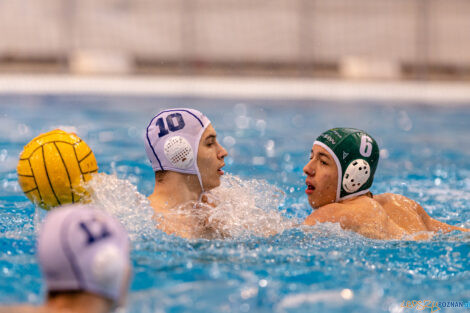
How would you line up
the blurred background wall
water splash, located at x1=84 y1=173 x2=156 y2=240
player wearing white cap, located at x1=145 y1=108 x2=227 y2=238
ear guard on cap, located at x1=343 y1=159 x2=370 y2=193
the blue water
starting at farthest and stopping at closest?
1. the blurred background wall
2. ear guard on cap, located at x1=343 y1=159 x2=370 y2=193
3. player wearing white cap, located at x1=145 y1=108 x2=227 y2=238
4. water splash, located at x1=84 y1=173 x2=156 y2=240
5. the blue water

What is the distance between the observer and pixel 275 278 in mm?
3400

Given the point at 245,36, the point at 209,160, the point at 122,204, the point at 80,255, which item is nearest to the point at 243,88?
the point at 245,36

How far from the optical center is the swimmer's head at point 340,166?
14.2 feet

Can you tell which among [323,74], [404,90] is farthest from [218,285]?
[323,74]

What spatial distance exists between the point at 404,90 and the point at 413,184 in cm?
625

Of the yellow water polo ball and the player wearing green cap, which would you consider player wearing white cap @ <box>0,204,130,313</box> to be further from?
the player wearing green cap

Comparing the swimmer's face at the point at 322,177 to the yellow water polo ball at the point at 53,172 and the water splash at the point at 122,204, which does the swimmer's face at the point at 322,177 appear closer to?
the water splash at the point at 122,204

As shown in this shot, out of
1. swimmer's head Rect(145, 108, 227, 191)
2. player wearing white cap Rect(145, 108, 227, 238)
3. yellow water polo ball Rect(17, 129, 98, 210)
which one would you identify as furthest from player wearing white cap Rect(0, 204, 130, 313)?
swimmer's head Rect(145, 108, 227, 191)

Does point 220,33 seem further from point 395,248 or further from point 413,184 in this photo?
point 395,248

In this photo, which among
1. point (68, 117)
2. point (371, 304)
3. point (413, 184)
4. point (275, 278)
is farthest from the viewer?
point (68, 117)

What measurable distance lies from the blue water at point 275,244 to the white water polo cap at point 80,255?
0.56 metres

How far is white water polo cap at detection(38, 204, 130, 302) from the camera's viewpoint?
2.32 meters

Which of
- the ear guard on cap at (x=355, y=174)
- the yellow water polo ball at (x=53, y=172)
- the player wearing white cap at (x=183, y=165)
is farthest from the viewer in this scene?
the ear guard on cap at (x=355, y=174)

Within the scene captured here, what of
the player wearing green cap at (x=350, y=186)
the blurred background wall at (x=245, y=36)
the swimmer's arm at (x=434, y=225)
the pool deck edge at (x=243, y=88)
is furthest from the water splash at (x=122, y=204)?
the blurred background wall at (x=245, y=36)
